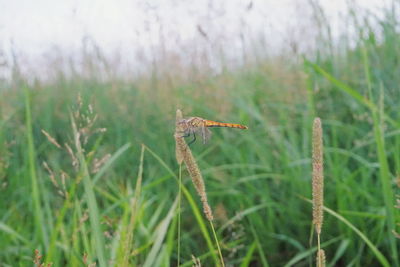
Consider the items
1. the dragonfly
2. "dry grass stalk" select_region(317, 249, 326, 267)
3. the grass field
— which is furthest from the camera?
the grass field

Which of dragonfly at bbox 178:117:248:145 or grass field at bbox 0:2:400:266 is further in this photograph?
grass field at bbox 0:2:400:266

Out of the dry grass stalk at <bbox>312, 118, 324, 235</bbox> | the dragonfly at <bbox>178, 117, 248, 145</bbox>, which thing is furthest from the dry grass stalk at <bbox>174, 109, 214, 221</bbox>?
the dry grass stalk at <bbox>312, 118, 324, 235</bbox>

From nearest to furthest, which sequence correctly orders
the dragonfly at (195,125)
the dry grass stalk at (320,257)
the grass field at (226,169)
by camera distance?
the dry grass stalk at (320,257), the dragonfly at (195,125), the grass field at (226,169)

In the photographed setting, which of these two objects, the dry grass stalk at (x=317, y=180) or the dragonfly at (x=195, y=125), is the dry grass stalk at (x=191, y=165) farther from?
the dry grass stalk at (x=317, y=180)

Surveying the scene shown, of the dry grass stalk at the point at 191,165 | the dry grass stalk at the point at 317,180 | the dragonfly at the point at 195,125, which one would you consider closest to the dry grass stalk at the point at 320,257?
the dry grass stalk at the point at 317,180

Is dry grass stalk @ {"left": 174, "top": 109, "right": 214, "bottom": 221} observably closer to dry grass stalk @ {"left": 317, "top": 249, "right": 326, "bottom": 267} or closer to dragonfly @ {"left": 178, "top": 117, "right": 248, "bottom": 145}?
dragonfly @ {"left": 178, "top": 117, "right": 248, "bottom": 145}

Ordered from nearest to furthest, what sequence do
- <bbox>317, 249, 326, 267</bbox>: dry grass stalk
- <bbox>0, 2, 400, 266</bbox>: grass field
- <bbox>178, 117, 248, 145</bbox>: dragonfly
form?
<bbox>317, 249, 326, 267</bbox>: dry grass stalk < <bbox>178, 117, 248, 145</bbox>: dragonfly < <bbox>0, 2, 400, 266</bbox>: grass field

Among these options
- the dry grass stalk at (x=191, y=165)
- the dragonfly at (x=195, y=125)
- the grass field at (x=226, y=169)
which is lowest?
the grass field at (x=226, y=169)

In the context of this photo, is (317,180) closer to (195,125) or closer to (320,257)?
(320,257)
